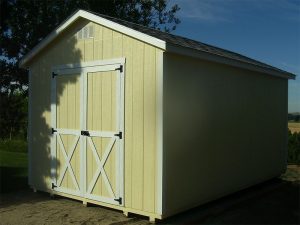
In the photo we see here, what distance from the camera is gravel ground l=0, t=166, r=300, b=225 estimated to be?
6.54m

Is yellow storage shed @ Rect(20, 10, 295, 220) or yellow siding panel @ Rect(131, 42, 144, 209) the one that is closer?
yellow storage shed @ Rect(20, 10, 295, 220)

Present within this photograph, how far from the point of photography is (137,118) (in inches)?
259

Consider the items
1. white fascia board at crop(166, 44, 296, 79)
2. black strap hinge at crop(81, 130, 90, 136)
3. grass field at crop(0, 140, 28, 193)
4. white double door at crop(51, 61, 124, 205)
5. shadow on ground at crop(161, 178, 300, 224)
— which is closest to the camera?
white fascia board at crop(166, 44, 296, 79)

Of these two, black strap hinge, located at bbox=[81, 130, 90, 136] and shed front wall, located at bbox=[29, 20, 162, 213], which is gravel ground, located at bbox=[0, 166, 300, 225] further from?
black strap hinge, located at bbox=[81, 130, 90, 136]

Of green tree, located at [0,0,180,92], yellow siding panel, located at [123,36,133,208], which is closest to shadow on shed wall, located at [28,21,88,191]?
yellow siding panel, located at [123,36,133,208]

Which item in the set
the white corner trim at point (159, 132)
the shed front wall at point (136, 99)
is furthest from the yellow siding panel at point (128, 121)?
the white corner trim at point (159, 132)

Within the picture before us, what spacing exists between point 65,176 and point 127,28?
3046mm

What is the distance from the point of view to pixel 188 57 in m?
6.71

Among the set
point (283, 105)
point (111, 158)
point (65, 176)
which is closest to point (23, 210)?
point (65, 176)

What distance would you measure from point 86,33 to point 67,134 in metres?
1.87

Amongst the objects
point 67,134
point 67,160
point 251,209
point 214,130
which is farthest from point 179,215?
point 67,134

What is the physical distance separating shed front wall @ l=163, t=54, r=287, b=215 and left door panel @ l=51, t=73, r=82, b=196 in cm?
191

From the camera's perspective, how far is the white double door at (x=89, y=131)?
22.6 feet

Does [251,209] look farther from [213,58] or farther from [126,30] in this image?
[126,30]
